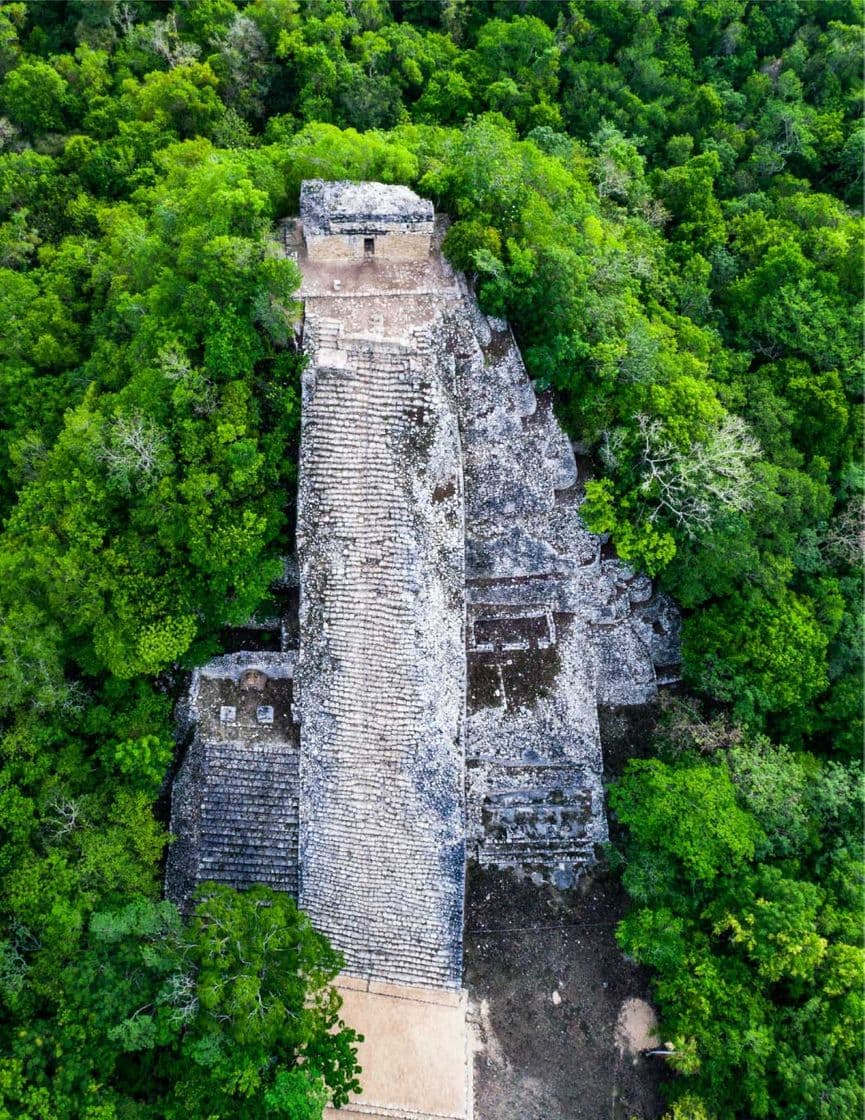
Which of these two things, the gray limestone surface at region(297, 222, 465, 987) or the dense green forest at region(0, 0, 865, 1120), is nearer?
the dense green forest at region(0, 0, 865, 1120)

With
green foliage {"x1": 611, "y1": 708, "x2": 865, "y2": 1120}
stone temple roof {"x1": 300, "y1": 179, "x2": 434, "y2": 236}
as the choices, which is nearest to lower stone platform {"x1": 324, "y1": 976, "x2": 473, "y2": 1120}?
green foliage {"x1": 611, "y1": 708, "x2": 865, "y2": 1120}

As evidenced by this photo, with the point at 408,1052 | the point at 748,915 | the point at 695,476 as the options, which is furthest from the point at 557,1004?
the point at 695,476

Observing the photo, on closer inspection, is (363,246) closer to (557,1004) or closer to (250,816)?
(250,816)

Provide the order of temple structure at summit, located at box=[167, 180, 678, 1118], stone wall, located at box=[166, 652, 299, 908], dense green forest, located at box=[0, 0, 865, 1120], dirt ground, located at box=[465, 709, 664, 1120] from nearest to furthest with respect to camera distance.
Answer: dense green forest, located at box=[0, 0, 865, 1120] < temple structure at summit, located at box=[167, 180, 678, 1118] < stone wall, located at box=[166, 652, 299, 908] < dirt ground, located at box=[465, 709, 664, 1120]

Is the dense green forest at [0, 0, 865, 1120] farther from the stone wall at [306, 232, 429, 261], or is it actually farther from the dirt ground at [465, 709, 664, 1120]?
the dirt ground at [465, 709, 664, 1120]

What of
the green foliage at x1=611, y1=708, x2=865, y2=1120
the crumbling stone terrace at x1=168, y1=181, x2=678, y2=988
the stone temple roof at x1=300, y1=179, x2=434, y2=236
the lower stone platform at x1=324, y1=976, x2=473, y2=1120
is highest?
the stone temple roof at x1=300, y1=179, x2=434, y2=236
